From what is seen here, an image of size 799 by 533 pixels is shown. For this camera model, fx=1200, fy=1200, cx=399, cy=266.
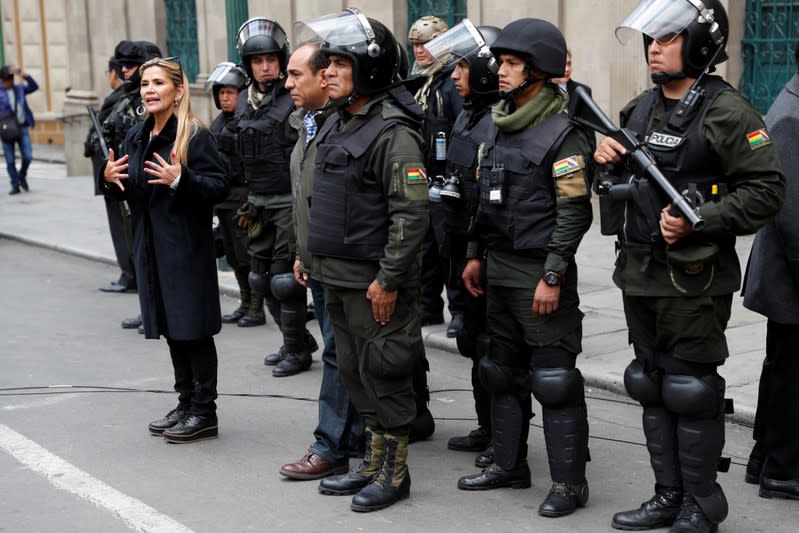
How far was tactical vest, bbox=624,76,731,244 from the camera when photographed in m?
4.45

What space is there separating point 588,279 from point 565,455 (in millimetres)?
5211

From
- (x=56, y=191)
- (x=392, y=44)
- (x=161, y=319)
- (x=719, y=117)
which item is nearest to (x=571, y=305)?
(x=719, y=117)

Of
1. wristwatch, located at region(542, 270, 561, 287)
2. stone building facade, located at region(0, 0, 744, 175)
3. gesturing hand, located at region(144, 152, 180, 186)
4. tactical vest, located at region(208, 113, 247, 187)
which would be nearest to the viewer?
wristwatch, located at region(542, 270, 561, 287)

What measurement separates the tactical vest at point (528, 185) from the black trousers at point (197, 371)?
1896 mm

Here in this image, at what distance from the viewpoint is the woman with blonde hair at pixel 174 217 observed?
5.93 meters

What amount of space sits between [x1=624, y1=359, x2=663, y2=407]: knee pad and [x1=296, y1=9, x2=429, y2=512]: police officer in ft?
3.09

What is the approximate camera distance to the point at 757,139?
4406 millimetres

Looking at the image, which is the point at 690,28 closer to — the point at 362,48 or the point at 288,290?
the point at 362,48

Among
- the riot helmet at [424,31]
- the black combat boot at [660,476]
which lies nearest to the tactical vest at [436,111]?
the riot helmet at [424,31]

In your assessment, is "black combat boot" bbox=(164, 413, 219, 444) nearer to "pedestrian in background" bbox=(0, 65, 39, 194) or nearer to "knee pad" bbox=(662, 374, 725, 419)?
"knee pad" bbox=(662, 374, 725, 419)

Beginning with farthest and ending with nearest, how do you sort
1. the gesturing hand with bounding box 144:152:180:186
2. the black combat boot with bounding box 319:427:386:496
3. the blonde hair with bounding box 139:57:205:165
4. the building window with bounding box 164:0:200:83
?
the building window with bounding box 164:0:200:83
the blonde hair with bounding box 139:57:205:165
the gesturing hand with bounding box 144:152:180:186
the black combat boot with bounding box 319:427:386:496

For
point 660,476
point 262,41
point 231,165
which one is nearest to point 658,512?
point 660,476

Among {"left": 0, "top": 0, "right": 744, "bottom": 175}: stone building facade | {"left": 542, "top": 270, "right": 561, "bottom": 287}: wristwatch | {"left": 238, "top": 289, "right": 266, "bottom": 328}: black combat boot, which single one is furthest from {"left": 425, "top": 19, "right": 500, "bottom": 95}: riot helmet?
{"left": 0, "top": 0, "right": 744, "bottom": 175}: stone building facade

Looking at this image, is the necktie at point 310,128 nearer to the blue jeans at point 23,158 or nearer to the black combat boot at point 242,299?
the black combat boot at point 242,299
